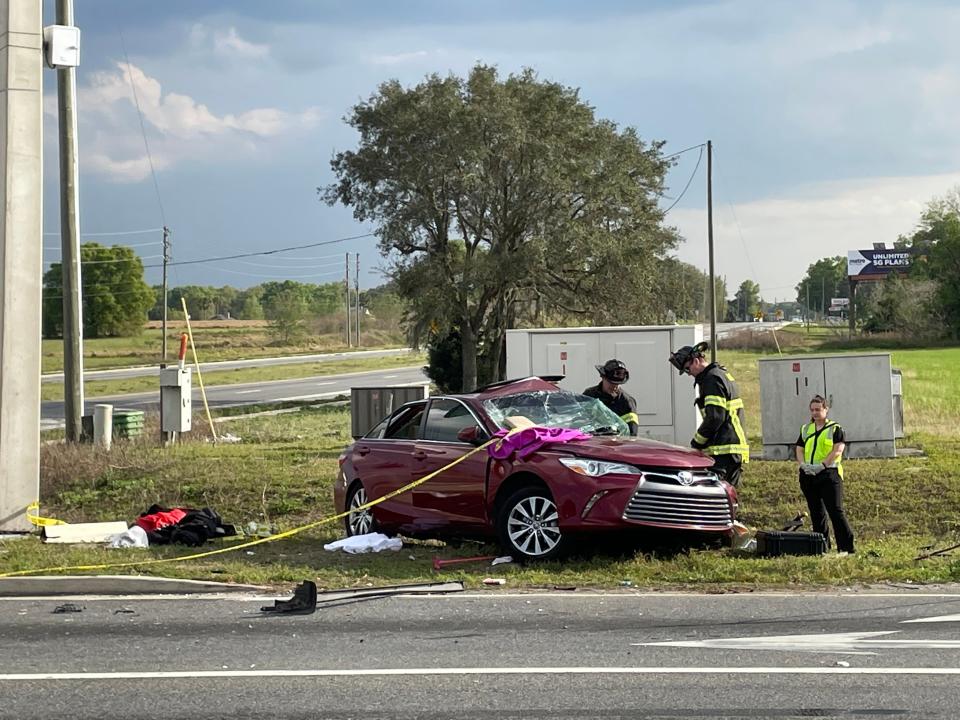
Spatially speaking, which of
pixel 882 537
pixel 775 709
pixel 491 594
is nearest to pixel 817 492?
pixel 882 537

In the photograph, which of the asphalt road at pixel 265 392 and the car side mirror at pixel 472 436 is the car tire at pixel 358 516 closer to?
the car side mirror at pixel 472 436

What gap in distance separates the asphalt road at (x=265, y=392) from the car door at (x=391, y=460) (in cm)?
2035

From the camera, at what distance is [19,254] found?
1289 centimetres

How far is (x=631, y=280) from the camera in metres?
36.8

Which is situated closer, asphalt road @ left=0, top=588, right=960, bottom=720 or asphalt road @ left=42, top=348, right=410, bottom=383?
asphalt road @ left=0, top=588, right=960, bottom=720

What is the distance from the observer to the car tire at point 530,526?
33.1 feet

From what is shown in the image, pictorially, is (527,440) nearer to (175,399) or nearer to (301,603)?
(301,603)

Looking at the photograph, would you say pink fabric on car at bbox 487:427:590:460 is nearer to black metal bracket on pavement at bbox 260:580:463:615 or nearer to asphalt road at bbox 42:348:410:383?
black metal bracket on pavement at bbox 260:580:463:615

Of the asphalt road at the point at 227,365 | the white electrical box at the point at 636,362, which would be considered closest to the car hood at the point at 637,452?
the white electrical box at the point at 636,362

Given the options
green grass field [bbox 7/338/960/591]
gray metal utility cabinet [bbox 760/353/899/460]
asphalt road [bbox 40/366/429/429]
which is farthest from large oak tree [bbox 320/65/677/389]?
gray metal utility cabinet [bbox 760/353/899/460]

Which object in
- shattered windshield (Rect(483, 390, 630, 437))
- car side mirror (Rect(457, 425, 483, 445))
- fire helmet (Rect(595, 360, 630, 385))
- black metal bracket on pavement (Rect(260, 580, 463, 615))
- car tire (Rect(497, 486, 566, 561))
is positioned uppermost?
fire helmet (Rect(595, 360, 630, 385))

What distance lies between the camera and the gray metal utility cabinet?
52.6 feet

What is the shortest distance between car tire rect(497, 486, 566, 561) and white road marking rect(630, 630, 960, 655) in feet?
9.56

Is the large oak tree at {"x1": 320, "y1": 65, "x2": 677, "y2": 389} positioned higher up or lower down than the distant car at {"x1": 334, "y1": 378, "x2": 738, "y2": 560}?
higher up
